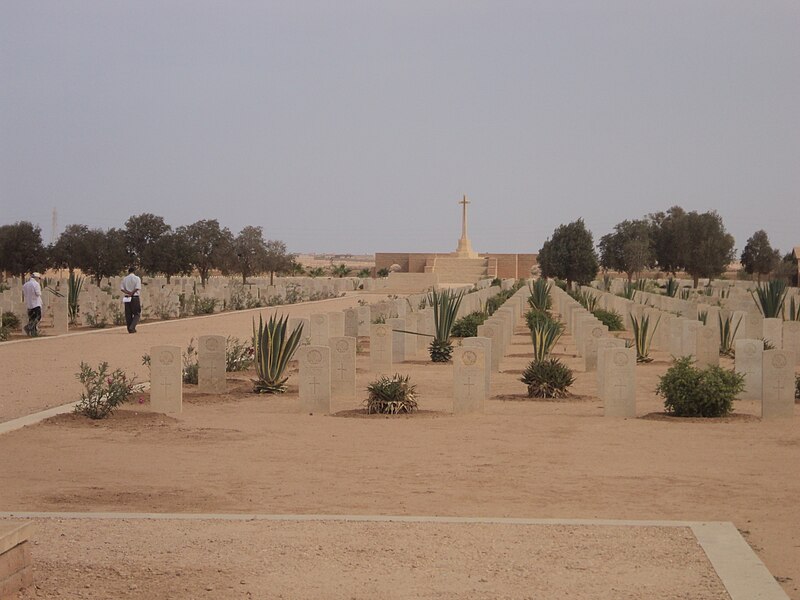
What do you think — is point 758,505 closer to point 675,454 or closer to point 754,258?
point 675,454

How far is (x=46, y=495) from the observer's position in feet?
25.0

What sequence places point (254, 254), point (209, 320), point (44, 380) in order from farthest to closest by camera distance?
point (254, 254)
point (209, 320)
point (44, 380)

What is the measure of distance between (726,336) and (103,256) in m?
32.9

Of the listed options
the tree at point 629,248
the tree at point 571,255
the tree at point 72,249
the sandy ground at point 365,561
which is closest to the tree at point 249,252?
the tree at point 72,249

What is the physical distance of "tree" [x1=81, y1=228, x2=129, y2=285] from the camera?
153 feet

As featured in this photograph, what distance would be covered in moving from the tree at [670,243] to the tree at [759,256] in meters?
7.03

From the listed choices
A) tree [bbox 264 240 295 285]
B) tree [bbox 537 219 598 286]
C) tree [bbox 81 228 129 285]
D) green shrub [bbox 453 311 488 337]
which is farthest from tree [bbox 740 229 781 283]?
green shrub [bbox 453 311 488 337]

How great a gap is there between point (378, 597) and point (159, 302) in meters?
26.9

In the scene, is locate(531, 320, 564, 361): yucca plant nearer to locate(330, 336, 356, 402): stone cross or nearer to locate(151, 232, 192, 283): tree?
locate(330, 336, 356, 402): stone cross

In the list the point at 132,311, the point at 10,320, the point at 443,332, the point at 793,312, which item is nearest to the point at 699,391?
the point at 443,332

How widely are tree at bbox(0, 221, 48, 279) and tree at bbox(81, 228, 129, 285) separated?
281cm

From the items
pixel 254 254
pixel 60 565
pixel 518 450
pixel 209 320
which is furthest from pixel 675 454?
pixel 254 254

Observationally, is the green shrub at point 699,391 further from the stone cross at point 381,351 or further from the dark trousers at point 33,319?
the dark trousers at point 33,319

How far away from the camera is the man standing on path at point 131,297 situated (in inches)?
909
